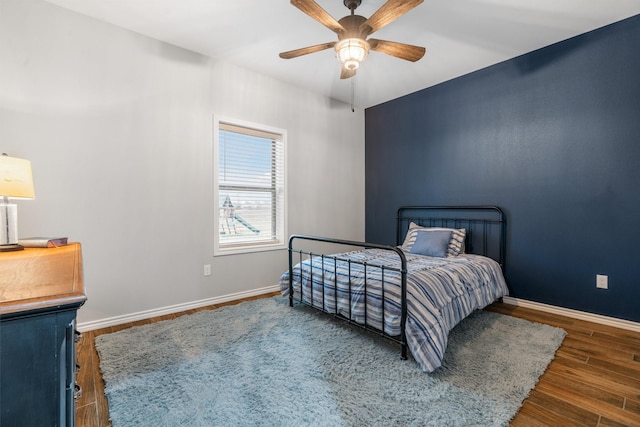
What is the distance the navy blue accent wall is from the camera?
2.51m

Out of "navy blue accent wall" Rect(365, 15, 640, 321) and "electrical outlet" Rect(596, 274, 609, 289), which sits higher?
"navy blue accent wall" Rect(365, 15, 640, 321)

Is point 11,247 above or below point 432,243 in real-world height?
above

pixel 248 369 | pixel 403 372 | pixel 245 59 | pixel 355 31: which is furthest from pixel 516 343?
pixel 245 59

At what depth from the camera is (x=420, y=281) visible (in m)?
2.06

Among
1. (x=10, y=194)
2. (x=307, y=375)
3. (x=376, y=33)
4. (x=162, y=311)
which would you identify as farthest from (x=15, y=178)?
(x=376, y=33)

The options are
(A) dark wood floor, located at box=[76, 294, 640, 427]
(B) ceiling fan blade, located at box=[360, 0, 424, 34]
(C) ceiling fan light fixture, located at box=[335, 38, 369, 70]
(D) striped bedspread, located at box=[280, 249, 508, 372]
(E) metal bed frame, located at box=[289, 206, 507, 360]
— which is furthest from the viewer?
(E) metal bed frame, located at box=[289, 206, 507, 360]

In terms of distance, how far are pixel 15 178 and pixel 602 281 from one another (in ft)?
14.3

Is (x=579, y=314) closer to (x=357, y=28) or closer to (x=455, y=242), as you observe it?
(x=455, y=242)

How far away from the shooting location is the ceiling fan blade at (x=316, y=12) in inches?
68.7

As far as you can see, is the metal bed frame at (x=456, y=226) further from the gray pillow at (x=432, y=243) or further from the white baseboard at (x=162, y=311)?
the white baseboard at (x=162, y=311)

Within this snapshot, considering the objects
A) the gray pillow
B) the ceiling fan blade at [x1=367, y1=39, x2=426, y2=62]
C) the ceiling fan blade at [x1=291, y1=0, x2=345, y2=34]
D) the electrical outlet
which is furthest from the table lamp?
the electrical outlet

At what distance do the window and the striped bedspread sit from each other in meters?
0.84

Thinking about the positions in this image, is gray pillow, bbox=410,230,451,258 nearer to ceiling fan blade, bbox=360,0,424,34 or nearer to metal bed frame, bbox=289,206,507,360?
metal bed frame, bbox=289,206,507,360

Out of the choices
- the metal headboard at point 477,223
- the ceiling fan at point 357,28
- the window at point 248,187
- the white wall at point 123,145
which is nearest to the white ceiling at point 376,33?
the white wall at point 123,145
